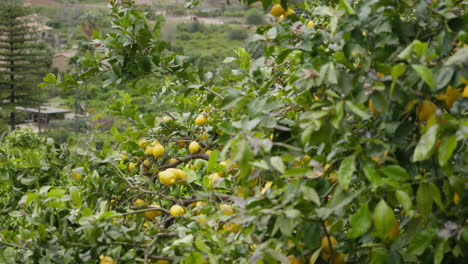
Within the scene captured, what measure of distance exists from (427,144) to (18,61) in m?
20.1

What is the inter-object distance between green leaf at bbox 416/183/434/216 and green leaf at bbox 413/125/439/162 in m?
0.07

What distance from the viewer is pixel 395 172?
0.58 m

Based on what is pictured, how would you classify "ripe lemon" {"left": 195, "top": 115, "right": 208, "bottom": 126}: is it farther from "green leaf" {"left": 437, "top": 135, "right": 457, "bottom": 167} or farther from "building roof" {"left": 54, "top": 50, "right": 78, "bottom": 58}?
"building roof" {"left": 54, "top": 50, "right": 78, "bottom": 58}

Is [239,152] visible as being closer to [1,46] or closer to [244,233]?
[244,233]

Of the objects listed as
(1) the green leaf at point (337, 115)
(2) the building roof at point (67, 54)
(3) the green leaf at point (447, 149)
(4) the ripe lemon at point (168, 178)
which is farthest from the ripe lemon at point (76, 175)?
(2) the building roof at point (67, 54)

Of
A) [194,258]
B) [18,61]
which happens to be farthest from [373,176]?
[18,61]

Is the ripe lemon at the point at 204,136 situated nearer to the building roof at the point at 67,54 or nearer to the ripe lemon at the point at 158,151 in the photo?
the ripe lemon at the point at 158,151

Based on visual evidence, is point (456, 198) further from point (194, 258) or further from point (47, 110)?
point (47, 110)

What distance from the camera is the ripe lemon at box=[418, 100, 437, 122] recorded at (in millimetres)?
602

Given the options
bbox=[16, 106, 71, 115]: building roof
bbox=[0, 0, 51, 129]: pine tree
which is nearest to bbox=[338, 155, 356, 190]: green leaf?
bbox=[0, 0, 51, 129]: pine tree

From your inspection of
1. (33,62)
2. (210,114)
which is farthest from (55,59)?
(210,114)

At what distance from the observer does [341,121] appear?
63 centimetres

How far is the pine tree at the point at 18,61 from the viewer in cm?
1839

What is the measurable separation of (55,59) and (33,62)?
4107 mm
